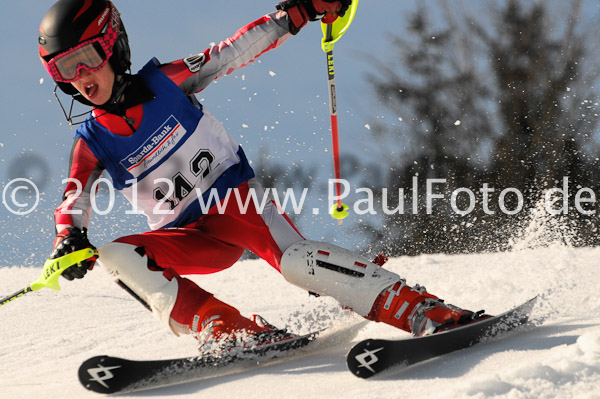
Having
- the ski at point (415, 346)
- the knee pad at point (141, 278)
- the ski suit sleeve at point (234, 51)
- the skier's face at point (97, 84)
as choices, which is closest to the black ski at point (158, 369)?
the knee pad at point (141, 278)

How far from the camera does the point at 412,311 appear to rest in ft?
9.62

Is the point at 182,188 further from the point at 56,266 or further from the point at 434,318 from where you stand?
the point at 434,318

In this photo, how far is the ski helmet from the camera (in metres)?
3.03

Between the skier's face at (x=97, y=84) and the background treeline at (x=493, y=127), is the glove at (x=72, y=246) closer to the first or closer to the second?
the skier's face at (x=97, y=84)

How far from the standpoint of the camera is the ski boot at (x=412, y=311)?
2889mm

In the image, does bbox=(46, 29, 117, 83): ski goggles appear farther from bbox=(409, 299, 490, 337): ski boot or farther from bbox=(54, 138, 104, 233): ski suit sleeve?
bbox=(409, 299, 490, 337): ski boot

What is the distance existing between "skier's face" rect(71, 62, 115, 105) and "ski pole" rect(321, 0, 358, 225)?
1.24 meters

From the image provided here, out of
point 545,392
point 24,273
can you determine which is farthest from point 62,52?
point 24,273

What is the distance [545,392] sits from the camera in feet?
6.92

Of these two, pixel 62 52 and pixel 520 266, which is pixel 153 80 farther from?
pixel 520 266

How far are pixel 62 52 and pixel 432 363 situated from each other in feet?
7.30

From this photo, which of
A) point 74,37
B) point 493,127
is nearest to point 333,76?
point 74,37

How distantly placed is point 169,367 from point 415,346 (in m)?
1.04

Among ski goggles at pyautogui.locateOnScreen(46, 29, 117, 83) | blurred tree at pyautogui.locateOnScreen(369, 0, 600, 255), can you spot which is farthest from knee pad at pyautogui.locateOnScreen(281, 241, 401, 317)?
blurred tree at pyautogui.locateOnScreen(369, 0, 600, 255)
